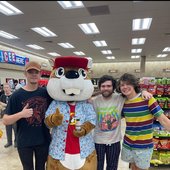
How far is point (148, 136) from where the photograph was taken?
1.94 m

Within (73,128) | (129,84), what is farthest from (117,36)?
(73,128)

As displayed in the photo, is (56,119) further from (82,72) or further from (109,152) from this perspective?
(109,152)

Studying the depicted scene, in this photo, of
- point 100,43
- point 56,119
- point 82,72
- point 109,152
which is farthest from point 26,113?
point 100,43

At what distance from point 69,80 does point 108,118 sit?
0.60 metres

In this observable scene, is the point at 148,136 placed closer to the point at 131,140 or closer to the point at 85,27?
the point at 131,140

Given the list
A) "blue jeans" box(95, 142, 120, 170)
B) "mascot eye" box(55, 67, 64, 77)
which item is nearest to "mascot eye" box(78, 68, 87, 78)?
"mascot eye" box(55, 67, 64, 77)

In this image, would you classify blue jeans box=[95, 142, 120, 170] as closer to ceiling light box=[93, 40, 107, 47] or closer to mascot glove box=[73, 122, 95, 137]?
mascot glove box=[73, 122, 95, 137]

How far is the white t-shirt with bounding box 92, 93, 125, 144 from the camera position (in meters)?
1.93

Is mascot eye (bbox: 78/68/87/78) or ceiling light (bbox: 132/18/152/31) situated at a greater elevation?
ceiling light (bbox: 132/18/152/31)

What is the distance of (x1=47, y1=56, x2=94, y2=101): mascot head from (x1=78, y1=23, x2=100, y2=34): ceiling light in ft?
14.0

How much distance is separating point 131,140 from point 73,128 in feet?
2.21

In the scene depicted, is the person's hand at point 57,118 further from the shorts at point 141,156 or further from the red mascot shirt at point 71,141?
the shorts at point 141,156

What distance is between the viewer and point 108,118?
193cm

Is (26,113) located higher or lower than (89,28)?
lower
